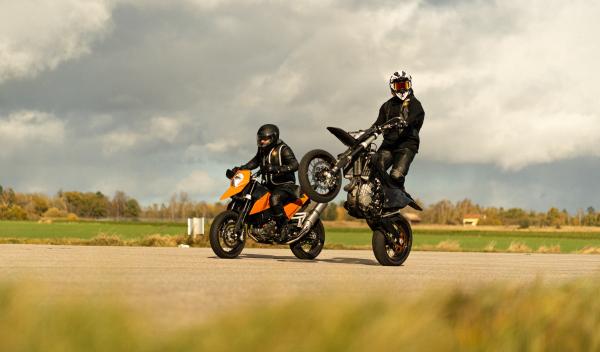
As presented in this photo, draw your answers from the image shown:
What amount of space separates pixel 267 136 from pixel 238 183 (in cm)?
91

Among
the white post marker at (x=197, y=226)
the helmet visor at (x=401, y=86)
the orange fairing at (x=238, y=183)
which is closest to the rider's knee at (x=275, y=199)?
the orange fairing at (x=238, y=183)

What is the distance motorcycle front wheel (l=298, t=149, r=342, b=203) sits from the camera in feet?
33.4

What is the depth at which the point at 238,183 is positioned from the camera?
11406 mm

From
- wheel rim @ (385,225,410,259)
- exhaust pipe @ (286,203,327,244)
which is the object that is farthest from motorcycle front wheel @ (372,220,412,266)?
exhaust pipe @ (286,203,327,244)

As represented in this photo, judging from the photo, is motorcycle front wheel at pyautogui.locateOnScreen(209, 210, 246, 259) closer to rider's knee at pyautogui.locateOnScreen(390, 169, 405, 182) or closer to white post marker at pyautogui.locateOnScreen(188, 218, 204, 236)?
rider's knee at pyautogui.locateOnScreen(390, 169, 405, 182)

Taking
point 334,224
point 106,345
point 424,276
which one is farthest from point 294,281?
point 334,224

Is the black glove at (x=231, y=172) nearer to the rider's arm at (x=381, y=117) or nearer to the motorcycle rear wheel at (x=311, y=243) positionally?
the motorcycle rear wheel at (x=311, y=243)

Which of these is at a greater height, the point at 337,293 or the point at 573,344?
the point at 337,293

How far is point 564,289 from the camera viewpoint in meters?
6.21

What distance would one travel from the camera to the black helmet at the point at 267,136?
11711 millimetres

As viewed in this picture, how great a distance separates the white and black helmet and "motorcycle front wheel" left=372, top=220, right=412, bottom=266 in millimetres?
1919

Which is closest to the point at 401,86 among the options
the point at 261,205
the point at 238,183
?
the point at 261,205

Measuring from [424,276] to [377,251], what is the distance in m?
1.82

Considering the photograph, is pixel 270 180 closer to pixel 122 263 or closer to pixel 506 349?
pixel 122 263
